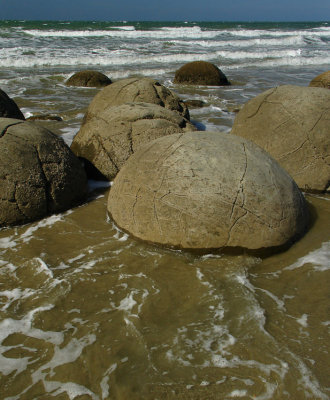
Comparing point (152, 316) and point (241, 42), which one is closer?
point (152, 316)

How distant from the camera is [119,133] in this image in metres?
5.35

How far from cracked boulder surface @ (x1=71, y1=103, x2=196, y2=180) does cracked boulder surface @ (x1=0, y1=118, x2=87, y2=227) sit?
81 cm

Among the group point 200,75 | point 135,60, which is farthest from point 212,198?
point 135,60

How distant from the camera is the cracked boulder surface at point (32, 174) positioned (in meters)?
4.12

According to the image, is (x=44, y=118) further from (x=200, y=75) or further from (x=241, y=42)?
(x=241, y=42)

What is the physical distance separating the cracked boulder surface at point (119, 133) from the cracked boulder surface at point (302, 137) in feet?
4.21

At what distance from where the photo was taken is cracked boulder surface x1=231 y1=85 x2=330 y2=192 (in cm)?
498

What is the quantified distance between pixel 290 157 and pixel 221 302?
2.64 m

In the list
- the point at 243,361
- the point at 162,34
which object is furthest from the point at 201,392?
the point at 162,34

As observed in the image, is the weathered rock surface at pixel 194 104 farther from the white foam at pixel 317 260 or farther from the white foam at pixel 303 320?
the white foam at pixel 303 320

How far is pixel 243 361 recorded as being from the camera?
2.48 metres

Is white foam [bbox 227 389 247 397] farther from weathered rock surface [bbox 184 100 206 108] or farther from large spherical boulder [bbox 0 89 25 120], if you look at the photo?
weathered rock surface [bbox 184 100 206 108]

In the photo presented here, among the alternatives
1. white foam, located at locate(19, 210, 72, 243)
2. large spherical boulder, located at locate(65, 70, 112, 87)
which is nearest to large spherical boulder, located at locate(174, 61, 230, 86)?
large spherical boulder, located at locate(65, 70, 112, 87)

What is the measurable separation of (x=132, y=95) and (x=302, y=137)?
3.13 meters
